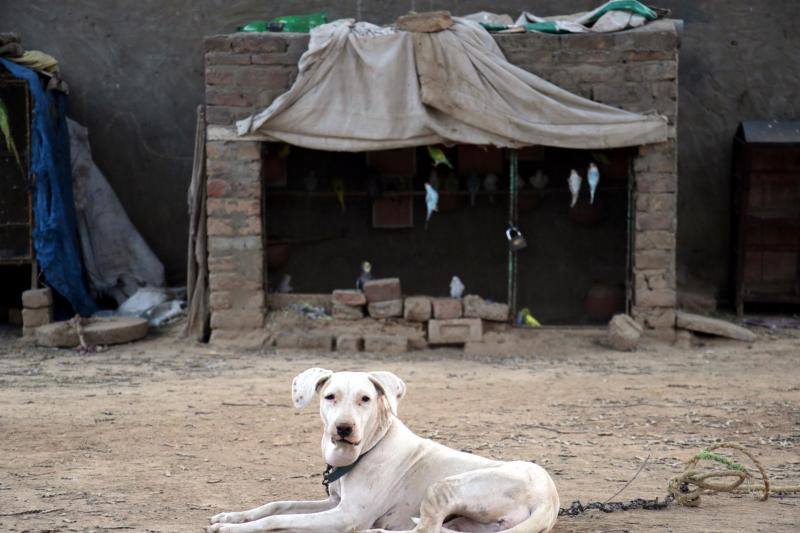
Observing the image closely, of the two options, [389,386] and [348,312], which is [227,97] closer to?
[348,312]

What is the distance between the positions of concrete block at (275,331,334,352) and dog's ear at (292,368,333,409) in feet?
19.4

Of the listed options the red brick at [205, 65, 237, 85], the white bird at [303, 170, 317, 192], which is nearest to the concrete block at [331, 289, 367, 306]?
the white bird at [303, 170, 317, 192]

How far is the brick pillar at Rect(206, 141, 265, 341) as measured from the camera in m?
10.5

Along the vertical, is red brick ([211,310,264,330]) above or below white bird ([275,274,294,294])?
below

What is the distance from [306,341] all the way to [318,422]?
3.28 metres

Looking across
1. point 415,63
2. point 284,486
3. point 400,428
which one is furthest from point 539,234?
point 400,428

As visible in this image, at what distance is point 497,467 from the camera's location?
4352 millimetres

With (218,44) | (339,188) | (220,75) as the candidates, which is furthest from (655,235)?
(218,44)

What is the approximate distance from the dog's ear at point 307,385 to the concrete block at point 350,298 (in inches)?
239

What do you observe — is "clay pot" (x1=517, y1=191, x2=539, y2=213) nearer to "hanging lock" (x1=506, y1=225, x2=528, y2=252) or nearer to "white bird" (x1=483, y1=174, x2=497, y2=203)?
"white bird" (x1=483, y1=174, x2=497, y2=203)

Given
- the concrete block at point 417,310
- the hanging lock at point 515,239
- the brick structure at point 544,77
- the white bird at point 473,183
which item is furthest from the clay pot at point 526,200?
the concrete block at point 417,310

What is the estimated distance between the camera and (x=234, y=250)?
1058cm

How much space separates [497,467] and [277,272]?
781 centimetres

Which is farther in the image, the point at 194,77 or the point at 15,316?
the point at 194,77
